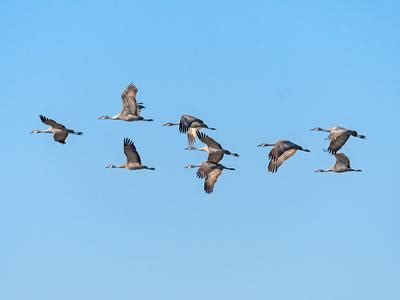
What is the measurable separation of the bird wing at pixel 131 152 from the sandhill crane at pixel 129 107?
1.16 meters

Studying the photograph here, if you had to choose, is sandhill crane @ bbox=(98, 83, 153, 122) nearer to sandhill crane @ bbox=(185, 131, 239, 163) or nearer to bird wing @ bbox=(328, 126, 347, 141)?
sandhill crane @ bbox=(185, 131, 239, 163)

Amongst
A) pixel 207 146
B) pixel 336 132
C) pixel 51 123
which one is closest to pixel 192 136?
pixel 207 146

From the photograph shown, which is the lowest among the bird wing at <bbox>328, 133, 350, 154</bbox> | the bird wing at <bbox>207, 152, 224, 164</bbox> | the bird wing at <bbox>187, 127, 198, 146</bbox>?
the bird wing at <bbox>328, 133, 350, 154</bbox>

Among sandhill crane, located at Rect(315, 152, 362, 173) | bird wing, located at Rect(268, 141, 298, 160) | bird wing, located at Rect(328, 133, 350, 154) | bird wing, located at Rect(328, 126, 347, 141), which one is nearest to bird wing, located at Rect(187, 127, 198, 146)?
sandhill crane, located at Rect(315, 152, 362, 173)

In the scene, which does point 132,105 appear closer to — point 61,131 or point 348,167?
point 61,131

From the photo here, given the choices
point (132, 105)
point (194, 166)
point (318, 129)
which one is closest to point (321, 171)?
point (318, 129)

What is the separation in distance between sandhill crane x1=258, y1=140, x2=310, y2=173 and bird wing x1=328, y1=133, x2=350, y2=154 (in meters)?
1.02

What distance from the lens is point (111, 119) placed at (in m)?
58.3

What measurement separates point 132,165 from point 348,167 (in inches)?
384

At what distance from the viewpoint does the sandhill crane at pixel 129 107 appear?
183ft

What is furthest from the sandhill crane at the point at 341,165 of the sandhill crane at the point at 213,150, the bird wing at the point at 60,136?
the bird wing at the point at 60,136

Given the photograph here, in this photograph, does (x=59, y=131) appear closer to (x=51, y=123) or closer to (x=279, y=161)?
(x=51, y=123)

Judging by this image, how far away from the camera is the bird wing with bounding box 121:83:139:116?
55.7m

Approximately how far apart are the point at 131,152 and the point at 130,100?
2.43 meters
